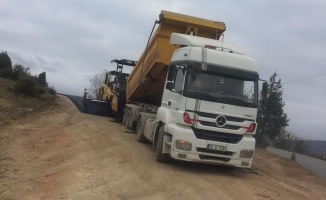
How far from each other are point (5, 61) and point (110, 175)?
27921 millimetres

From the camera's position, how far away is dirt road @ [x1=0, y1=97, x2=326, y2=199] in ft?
24.7

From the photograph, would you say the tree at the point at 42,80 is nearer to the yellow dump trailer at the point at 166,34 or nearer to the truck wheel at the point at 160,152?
the yellow dump trailer at the point at 166,34

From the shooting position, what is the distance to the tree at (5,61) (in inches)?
1308

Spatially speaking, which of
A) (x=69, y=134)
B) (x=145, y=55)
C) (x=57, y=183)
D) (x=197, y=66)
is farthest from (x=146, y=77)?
(x=57, y=183)

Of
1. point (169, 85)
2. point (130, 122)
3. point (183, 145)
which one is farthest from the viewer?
point (130, 122)

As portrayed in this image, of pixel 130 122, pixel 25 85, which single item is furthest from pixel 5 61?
pixel 130 122

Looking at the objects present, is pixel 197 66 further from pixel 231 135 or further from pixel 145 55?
pixel 145 55

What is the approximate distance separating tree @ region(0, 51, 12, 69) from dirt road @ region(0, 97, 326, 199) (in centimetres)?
2087

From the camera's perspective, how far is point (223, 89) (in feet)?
34.0

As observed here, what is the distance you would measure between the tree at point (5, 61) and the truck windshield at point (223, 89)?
26346 mm

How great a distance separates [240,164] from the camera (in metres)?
10.4

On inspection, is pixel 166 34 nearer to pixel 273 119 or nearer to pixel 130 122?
pixel 130 122

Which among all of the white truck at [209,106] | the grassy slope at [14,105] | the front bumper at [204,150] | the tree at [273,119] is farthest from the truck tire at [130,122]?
the tree at [273,119]

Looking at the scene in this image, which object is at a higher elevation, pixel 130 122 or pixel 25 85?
pixel 25 85
